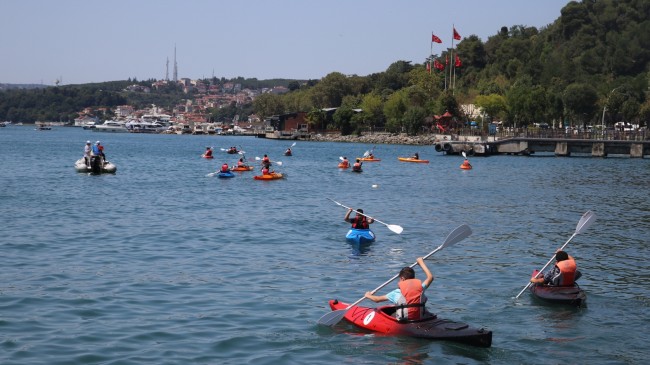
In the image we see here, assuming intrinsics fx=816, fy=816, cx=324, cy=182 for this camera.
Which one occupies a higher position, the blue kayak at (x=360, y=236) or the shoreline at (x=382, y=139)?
the shoreline at (x=382, y=139)

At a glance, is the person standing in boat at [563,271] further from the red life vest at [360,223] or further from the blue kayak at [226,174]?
the blue kayak at [226,174]

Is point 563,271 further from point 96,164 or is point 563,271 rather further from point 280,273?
point 96,164

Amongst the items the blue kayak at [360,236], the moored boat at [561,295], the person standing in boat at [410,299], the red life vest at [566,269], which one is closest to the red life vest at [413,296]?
the person standing in boat at [410,299]

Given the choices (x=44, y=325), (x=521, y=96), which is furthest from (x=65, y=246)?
(x=521, y=96)

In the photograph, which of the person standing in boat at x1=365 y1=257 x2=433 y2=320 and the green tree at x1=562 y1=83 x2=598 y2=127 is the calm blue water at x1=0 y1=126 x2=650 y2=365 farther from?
the green tree at x1=562 y1=83 x2=598 y2=127

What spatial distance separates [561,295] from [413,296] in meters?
5.46

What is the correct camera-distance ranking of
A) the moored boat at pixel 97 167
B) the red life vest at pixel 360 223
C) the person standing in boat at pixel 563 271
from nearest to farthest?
the person standing in boat at pixel 563 271, the red life vest at pixel 360 223, the moored boat at pixel 97 167

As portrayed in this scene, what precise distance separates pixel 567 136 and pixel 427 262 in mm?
87740

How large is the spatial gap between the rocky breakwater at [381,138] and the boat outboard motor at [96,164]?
92.0 metres

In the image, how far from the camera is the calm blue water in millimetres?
16641

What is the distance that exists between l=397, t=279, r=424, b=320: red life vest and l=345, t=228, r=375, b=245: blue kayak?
39.4 feet

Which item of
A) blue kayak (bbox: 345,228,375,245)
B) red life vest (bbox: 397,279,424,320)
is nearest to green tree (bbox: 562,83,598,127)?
blue kayak (bbox: 345,228,375,245)

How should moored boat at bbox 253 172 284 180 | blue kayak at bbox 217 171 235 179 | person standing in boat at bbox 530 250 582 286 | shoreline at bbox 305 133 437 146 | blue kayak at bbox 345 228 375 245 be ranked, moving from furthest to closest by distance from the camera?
shoreline at bbox 305 133 437 146
blue kayak at bbox 217 171 235 179
moored boat at bbox 253 172 284 180
blue kayak at bbox 345 228 375 245
person standing in boat at bbox 530 250 582 286

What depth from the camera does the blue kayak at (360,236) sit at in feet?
95.6
